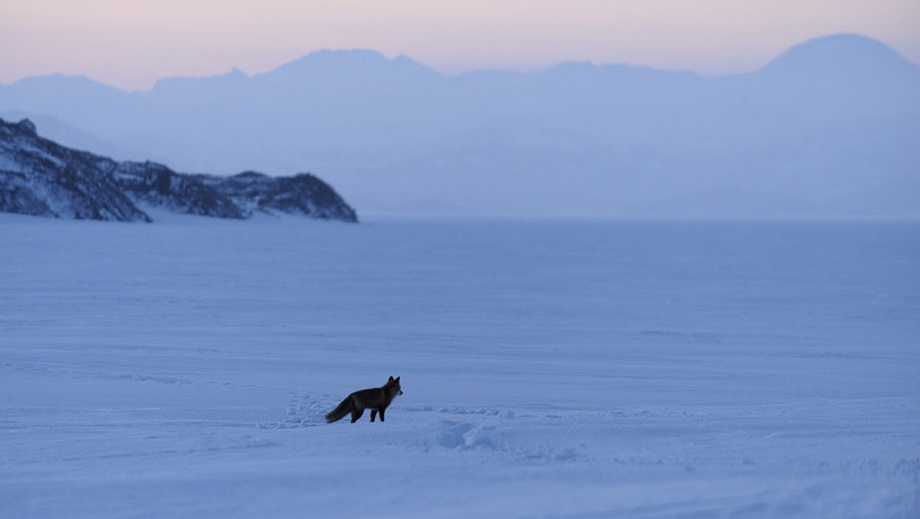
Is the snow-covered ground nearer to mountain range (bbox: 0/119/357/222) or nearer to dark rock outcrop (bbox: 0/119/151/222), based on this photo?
dark rock outcrop (bbox: 0/119/151/222)

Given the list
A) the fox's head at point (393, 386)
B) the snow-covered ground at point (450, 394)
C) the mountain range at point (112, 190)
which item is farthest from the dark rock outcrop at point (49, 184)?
the fox's head at point (393, 386)

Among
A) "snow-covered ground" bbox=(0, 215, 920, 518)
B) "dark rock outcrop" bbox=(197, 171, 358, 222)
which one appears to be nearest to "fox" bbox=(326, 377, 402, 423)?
"snow-covered ground" bbox=(0, 215, 920, 518)

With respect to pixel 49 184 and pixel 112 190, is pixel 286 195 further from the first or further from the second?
pixel 49 184

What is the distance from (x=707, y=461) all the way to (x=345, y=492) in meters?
2.44

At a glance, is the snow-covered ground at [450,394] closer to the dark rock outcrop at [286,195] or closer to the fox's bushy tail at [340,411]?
the fox's bushy tail at [340,411]

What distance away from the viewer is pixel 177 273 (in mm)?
24047

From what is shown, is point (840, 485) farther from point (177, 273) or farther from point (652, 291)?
point (177, 273)

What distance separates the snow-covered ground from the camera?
5867mm

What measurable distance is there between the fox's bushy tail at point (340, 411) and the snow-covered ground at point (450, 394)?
415 mm

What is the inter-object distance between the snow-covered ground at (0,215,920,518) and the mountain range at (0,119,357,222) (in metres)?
19.3

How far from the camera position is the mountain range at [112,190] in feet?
144

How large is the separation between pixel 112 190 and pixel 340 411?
4608 cm

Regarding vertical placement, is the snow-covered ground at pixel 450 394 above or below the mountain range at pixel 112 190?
below

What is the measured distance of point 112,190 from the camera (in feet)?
167
